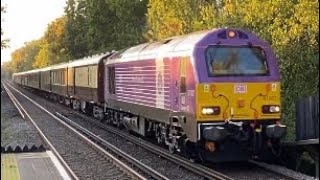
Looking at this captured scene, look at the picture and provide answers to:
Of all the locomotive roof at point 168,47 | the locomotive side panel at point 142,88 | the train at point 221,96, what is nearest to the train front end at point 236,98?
the train at point 221,96

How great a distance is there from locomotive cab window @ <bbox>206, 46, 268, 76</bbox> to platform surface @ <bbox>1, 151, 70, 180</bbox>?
12.9 ft

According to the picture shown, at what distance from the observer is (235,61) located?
1245 cm

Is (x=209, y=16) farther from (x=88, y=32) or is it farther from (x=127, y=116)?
(x=88, y=32)

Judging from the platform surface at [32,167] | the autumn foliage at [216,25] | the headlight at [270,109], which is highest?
the autumn foliage at [216,25]

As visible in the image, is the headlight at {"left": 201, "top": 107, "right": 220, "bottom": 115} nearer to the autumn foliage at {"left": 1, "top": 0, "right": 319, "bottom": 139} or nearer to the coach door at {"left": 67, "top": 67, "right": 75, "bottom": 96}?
the autumn foliage at {"left": 1, "top": 0, "right": 319, "bottom": 139}

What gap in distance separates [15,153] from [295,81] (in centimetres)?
808

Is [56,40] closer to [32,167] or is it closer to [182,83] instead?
[32,167]

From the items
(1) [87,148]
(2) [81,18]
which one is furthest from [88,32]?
(1) [87,148]

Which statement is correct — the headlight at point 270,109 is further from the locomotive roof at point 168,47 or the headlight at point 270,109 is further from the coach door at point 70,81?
the coach door at point 70,81

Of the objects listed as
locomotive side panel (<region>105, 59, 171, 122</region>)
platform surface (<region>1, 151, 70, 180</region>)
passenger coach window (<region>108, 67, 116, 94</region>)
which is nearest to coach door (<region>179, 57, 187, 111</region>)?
locomotive side panel (<region>105, 59, 171, 122</region>)

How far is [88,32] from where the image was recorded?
54.8m

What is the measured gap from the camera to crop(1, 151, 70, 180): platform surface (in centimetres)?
1187

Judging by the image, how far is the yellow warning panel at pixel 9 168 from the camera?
38.3 ft

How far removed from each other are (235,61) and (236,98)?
85cm
